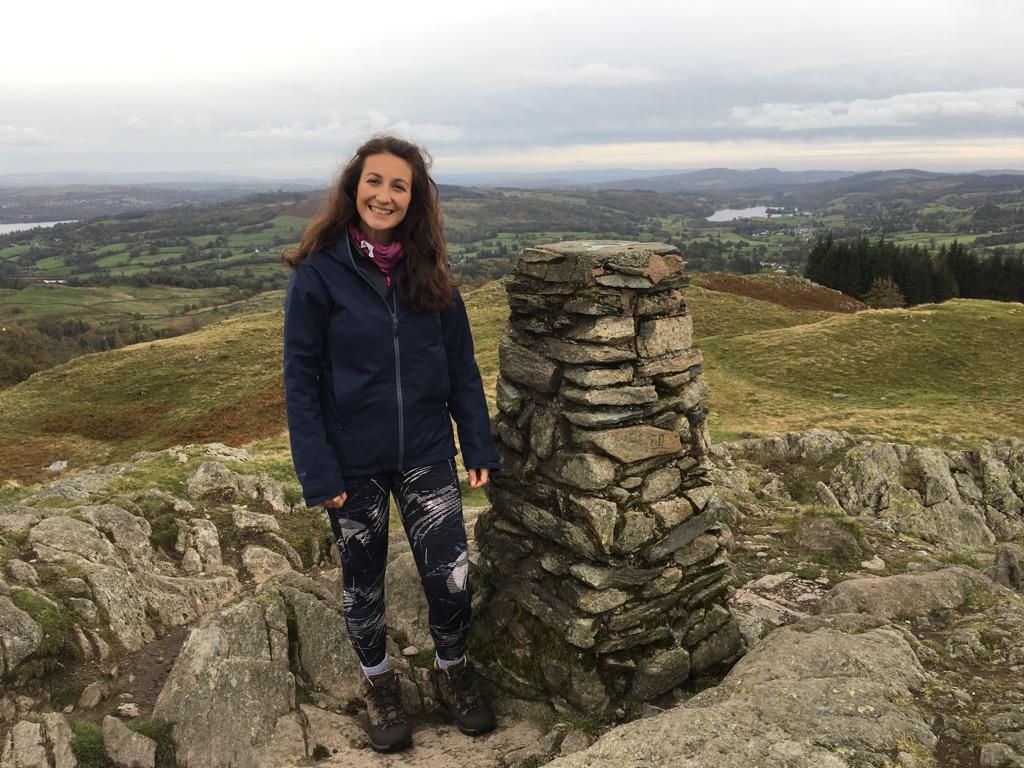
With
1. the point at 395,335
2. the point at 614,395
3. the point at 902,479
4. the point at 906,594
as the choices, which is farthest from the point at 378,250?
the point at 902,479

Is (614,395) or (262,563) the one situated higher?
(614,395)

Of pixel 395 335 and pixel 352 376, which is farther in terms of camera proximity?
pixel 395 335

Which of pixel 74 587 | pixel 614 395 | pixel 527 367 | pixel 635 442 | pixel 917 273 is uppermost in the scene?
pixel 527 367

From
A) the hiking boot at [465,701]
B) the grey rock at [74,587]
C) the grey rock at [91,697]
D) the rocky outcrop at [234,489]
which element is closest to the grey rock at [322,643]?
the hiking boot at [465,701]

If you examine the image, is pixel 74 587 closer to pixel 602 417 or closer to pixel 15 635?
pixel 15 635

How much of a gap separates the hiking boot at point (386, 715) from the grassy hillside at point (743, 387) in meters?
18.9

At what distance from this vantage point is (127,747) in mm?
6168

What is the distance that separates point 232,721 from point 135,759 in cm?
89

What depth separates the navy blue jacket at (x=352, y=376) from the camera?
5.57 m

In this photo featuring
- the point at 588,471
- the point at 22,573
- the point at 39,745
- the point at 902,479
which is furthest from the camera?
the point at 902,479

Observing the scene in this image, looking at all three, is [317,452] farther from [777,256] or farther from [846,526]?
[777,256]

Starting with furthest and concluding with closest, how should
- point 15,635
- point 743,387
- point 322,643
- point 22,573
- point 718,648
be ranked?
point 743,387
point 22,573
point 322,643
point 718,648
point 15,635

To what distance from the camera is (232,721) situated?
6500 millimetres

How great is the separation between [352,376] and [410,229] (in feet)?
5.14
